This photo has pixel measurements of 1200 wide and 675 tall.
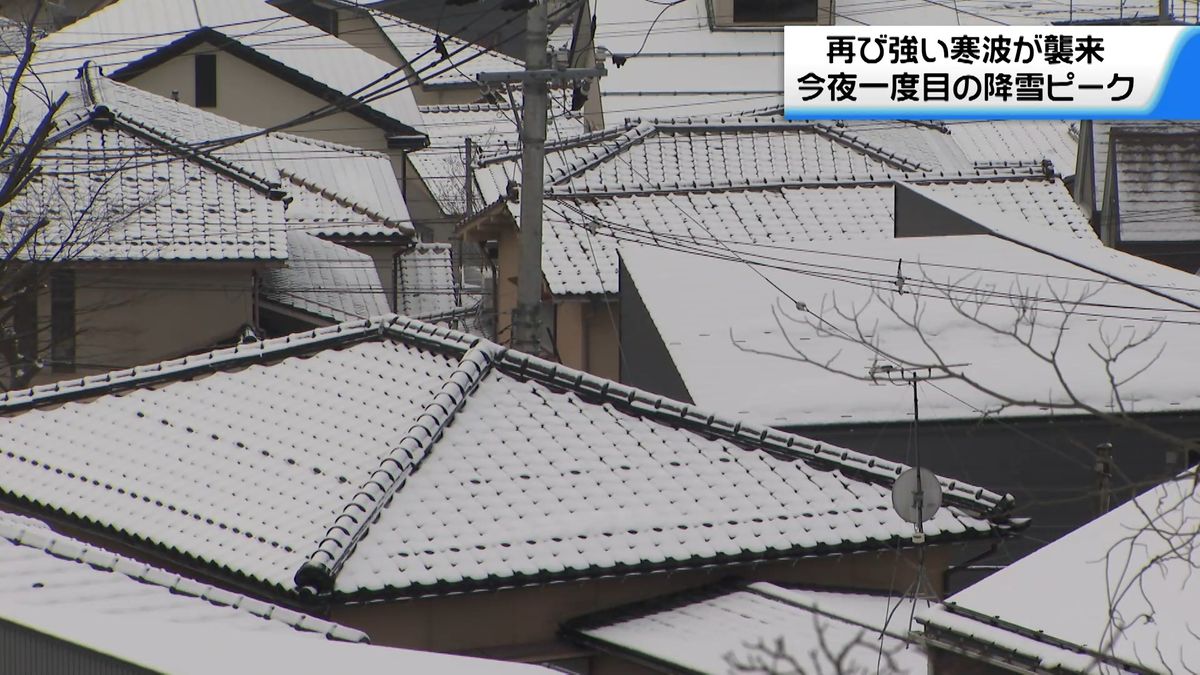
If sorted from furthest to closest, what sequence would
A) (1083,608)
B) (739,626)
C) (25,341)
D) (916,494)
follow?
(25,341) → (916,494) → (739,626) → (1083,608)

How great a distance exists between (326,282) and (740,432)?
13.9 meters

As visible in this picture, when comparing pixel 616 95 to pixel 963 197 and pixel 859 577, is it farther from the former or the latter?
pixel 859 577

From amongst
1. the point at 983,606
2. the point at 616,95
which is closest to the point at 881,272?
the point at 983,606

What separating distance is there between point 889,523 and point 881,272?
590 centimetres

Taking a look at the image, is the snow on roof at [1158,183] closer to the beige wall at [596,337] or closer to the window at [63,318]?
the beige wall at [596,337]

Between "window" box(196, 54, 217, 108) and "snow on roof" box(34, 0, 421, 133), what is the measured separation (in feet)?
1.42

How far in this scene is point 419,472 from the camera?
10992 millimetres

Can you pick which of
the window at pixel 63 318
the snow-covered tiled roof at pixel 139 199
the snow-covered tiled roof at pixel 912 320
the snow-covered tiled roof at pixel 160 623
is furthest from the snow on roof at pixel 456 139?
the snow-covered tiled roof at pixel 160 623

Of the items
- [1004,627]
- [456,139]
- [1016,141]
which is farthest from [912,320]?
[456,139]

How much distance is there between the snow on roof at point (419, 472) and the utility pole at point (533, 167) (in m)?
1.40

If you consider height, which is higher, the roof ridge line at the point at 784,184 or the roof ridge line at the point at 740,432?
the roof ridge line at the point at 784,184

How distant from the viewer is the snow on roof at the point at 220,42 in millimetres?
34812

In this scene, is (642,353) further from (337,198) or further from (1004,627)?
(337,198)

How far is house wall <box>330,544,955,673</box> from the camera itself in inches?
391
